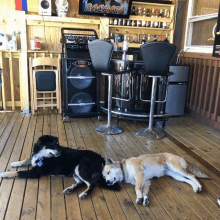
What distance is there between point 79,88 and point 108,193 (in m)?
2.14

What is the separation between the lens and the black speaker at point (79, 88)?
145 inches

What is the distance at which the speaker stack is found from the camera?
367 centimetres

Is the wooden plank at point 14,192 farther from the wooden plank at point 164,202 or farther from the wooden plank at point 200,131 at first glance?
the wooden plank at point 200,131

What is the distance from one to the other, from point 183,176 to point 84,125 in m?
1.87

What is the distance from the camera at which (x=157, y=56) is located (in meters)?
2.91

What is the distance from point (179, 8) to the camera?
15.1 feet

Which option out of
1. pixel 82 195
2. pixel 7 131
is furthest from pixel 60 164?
pixel 7 131

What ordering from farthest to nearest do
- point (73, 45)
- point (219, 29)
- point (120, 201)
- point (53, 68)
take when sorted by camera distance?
point (53, 68), point (73, 45), point (219, 29), point (120, 201)

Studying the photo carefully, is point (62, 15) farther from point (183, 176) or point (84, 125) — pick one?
point (183, 176)

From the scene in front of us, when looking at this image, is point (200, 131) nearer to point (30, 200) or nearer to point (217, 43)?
point (217, 43)

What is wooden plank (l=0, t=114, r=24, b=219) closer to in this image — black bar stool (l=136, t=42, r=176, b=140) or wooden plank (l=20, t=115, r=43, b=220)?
wooden plank (l=20, t=115, r=43, b=220)

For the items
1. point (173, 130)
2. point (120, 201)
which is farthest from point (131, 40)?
point (120, 201)

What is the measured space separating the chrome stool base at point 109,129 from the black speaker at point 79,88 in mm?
485

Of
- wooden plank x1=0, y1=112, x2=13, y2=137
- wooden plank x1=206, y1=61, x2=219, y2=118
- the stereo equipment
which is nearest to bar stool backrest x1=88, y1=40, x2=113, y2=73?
the stereo equipment
